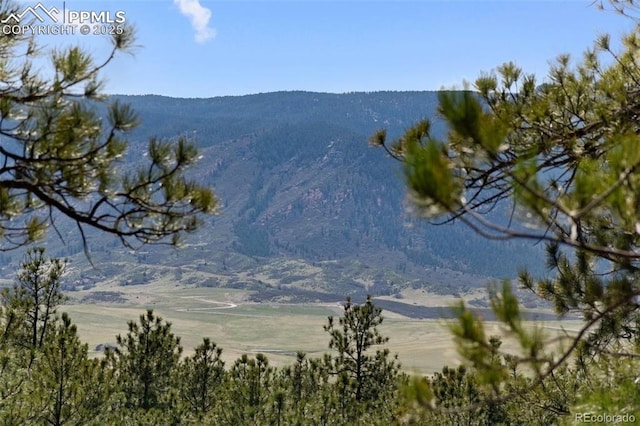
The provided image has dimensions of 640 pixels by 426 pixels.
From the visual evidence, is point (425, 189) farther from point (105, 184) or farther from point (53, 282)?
point (53, 282)

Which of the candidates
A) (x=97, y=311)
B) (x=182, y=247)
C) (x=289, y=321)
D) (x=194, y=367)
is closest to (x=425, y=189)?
(x=182, y=247)

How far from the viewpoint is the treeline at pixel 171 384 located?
499 inches

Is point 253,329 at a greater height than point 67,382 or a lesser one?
lesser

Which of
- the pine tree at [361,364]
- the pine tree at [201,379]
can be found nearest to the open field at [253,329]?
the pine tree at [201,379]

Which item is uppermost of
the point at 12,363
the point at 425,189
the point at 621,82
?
the point at 621,82

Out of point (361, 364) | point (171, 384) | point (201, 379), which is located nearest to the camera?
point (361, 364)

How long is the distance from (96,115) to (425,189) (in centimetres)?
335

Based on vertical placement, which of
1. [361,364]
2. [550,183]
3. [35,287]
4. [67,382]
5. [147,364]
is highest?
[550,183]

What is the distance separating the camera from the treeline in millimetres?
12664

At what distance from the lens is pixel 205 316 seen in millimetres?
182250

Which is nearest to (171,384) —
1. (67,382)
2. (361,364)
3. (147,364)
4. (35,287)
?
(147,364)

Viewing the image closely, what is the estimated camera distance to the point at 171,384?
75.7 feet
